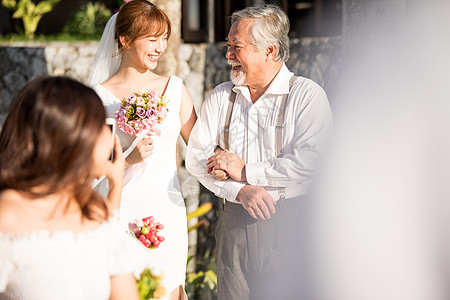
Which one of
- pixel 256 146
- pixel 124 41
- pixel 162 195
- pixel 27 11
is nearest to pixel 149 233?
pixel 162 195

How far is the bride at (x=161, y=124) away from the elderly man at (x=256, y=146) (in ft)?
0.87

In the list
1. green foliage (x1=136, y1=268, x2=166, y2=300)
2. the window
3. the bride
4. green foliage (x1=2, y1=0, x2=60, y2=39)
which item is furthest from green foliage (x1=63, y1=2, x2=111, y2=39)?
green foliage (x1=136, y1=268, x2=166, y2=300)

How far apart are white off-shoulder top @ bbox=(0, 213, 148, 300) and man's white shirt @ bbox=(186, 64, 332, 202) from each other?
1.67 metres

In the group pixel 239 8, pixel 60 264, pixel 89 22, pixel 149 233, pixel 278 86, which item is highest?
pixel 239 8

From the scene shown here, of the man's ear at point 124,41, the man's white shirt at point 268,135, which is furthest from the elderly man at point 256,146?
the man's ear at point 124,41

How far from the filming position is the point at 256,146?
12.6 ft

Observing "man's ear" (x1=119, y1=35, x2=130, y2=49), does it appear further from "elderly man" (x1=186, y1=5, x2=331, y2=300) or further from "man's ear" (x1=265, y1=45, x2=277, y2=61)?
"man's ear" (x1=265, y1=45, x2=277, y2=61)

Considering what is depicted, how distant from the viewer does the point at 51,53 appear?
313 inches

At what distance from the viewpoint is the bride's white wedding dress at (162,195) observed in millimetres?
4035

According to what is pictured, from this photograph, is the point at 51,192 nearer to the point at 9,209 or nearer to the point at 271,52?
the point at 9,209

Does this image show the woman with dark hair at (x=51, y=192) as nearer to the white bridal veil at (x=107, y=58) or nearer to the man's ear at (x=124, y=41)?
the man's ear at (x=124, y=41)

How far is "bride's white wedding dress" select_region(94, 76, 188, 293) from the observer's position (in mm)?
4035

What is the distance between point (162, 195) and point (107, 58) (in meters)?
0.97

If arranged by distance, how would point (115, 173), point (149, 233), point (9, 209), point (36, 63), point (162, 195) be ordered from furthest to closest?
point (36, 63)
point (162, 195)
point (149, 233)
point (115, 173)
point (9, 209)
